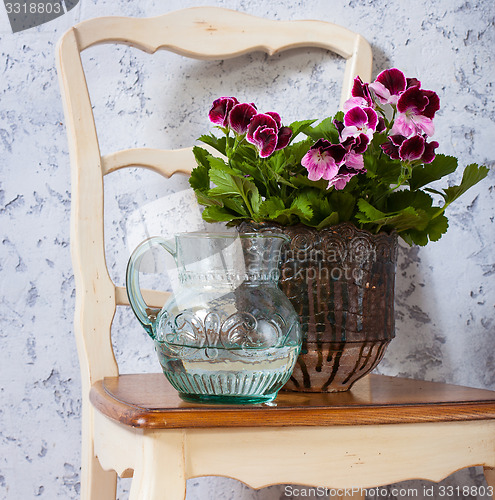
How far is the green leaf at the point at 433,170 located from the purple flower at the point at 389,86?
3.4 inches

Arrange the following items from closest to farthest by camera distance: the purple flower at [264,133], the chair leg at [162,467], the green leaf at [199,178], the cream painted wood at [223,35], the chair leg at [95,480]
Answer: the chair leg at [162,467] < the purple flower at [264,133] < the green leaf at [199,178] < the chair leg at [95,480] < the cream painted wood at [223,35]

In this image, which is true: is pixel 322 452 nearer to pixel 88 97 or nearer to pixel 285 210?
pixel 285 210

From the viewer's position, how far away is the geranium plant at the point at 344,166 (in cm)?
63

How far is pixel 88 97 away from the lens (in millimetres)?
961

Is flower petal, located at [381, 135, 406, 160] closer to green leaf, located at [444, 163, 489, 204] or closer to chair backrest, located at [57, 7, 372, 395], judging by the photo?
green leaf, located at [444, 163, 489, 204]

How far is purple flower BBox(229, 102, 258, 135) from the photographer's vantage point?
0.64 m

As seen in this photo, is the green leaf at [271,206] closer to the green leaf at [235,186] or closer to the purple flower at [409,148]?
the green leaf at [235,186]

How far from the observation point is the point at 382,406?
0.58m

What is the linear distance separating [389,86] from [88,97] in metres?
0.51

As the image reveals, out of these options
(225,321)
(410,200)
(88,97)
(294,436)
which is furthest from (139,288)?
(88,97)

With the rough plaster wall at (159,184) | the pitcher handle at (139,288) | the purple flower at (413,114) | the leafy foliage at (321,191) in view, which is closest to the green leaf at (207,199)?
the leafy foliage at (321,191)

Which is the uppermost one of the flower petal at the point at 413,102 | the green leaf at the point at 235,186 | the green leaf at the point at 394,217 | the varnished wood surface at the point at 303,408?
the flower petal at the point at 413,102

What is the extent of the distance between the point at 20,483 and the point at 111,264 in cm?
39

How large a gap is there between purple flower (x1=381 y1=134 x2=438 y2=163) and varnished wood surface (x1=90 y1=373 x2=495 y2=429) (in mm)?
251
